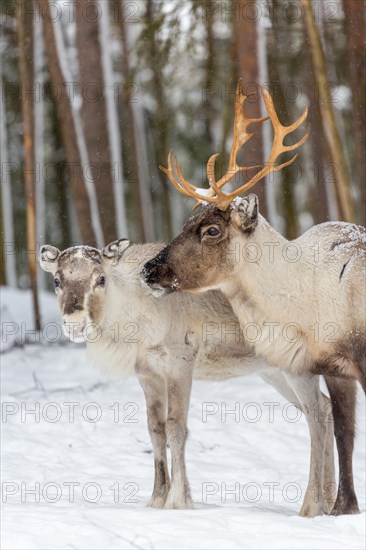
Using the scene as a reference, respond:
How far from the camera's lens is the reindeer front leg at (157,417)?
25.2 feet

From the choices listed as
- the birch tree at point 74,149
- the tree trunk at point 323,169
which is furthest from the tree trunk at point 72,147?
the tree trunk at point 323,169

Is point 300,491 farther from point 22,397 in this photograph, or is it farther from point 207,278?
point 22,397

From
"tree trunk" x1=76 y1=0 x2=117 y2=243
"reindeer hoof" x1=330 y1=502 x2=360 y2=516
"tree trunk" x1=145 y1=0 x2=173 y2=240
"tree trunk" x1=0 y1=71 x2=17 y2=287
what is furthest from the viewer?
"tree trunk" x1=0 y1=71 x2=17 y2=287

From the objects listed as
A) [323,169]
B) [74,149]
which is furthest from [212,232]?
[323,169]

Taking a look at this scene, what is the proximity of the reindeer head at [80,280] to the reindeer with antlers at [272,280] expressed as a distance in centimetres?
52

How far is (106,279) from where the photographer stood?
769cm

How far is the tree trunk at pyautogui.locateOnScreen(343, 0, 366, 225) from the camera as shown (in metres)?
13.2

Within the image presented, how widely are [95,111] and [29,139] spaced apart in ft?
4.32

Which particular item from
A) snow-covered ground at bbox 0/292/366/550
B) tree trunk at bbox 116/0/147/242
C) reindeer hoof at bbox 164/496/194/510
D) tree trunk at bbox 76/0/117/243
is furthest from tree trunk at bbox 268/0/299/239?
reindeer hoof at bbox 164/496/194/510

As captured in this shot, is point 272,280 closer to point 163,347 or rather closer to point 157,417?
point 163,347

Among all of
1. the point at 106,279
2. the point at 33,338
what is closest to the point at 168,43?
the point at 33,338

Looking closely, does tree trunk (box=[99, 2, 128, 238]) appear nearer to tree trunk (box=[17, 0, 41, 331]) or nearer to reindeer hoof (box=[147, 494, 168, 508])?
tree trunk (box=[17, 0, 41, 331])

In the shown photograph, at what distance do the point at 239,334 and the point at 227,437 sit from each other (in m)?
2.76

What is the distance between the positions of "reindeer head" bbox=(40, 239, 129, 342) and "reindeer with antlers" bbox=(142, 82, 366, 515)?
525 mm
